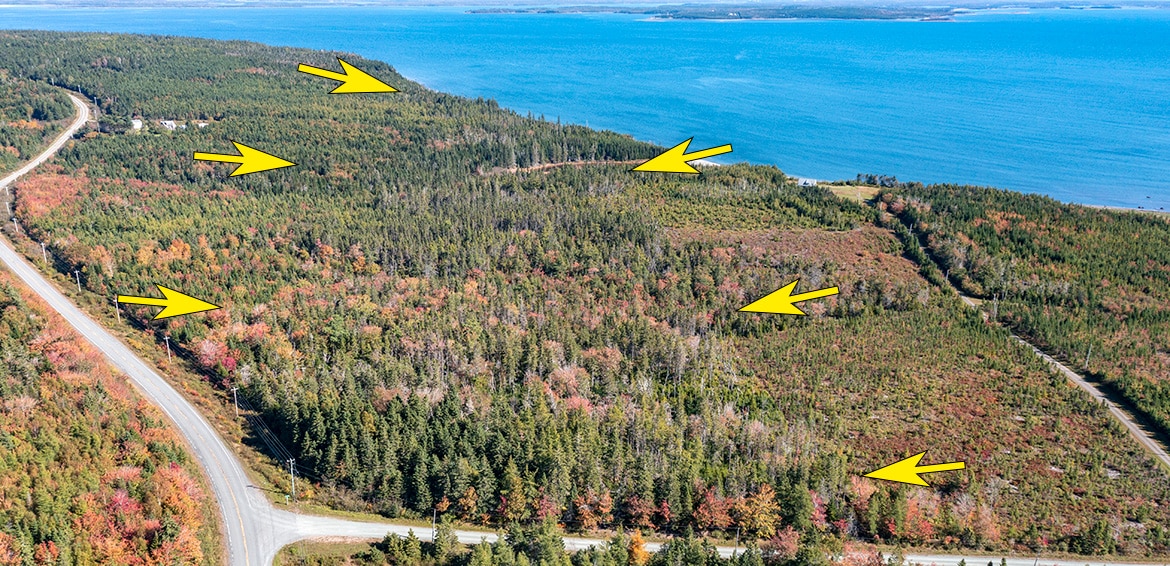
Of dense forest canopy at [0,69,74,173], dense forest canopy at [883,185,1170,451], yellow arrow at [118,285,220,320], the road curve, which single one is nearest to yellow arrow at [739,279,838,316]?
dense forest canopy at [883,185,1170,451]

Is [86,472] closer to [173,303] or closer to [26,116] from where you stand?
[173,303]

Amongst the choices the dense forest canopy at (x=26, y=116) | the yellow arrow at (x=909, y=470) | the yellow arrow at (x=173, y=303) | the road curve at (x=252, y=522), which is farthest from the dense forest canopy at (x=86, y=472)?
the dense forest canopy at (x=26, y=116)

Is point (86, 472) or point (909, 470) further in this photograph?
point (909, 470)

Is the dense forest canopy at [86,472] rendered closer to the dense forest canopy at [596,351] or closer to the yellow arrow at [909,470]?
the dense forest canopy at [596,351]

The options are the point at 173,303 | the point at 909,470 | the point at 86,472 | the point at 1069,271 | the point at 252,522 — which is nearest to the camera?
the point at 86,472

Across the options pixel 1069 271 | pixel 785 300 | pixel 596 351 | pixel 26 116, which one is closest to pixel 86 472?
pixel 596 351

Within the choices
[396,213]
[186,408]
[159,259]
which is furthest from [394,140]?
[186,408]

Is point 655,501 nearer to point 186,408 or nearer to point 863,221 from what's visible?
point 186,408
